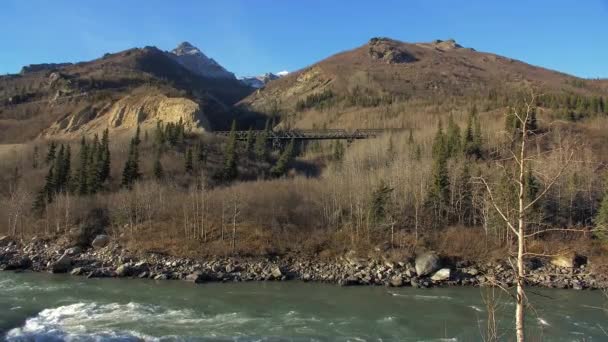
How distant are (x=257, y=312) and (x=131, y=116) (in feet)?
253

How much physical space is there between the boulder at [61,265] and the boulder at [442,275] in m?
27.6

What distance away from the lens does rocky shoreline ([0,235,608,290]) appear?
35.8 meters

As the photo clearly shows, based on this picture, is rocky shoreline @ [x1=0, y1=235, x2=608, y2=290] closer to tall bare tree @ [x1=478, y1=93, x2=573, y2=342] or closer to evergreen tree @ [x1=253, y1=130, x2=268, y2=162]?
tall bare tree @ [x1=478, y1=93, x2=573, y2=342]

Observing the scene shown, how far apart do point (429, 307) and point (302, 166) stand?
52184 millimetres

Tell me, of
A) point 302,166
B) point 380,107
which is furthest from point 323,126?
point 302,166

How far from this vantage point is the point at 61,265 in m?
37.7

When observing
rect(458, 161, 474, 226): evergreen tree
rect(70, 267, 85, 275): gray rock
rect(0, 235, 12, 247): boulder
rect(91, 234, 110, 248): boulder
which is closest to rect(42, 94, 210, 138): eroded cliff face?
rect(0, 235, 12, 247): boulder

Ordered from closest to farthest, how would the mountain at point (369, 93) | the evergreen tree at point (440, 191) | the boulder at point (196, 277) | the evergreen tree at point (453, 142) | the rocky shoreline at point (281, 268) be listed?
1. the boulder at point (196, 277)
2. the rocky shoreline at point (281, 268)
3. the evergreen tree at point (440, 191)
4. the evergreen tree at point (453, 142)
5. the mountain at point (369, 93)

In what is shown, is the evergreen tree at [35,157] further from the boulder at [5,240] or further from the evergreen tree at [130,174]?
the boulder at [5,240]

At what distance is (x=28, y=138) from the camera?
95.9 meters

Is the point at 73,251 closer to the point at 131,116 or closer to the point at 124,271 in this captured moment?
the point at 124,271

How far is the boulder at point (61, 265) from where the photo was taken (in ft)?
122

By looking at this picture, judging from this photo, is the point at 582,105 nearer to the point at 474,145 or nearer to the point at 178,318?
the point at 474,145

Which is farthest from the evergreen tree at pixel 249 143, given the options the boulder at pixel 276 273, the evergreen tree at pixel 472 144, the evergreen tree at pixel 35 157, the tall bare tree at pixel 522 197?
the tall bare tree at pixel 522 197
